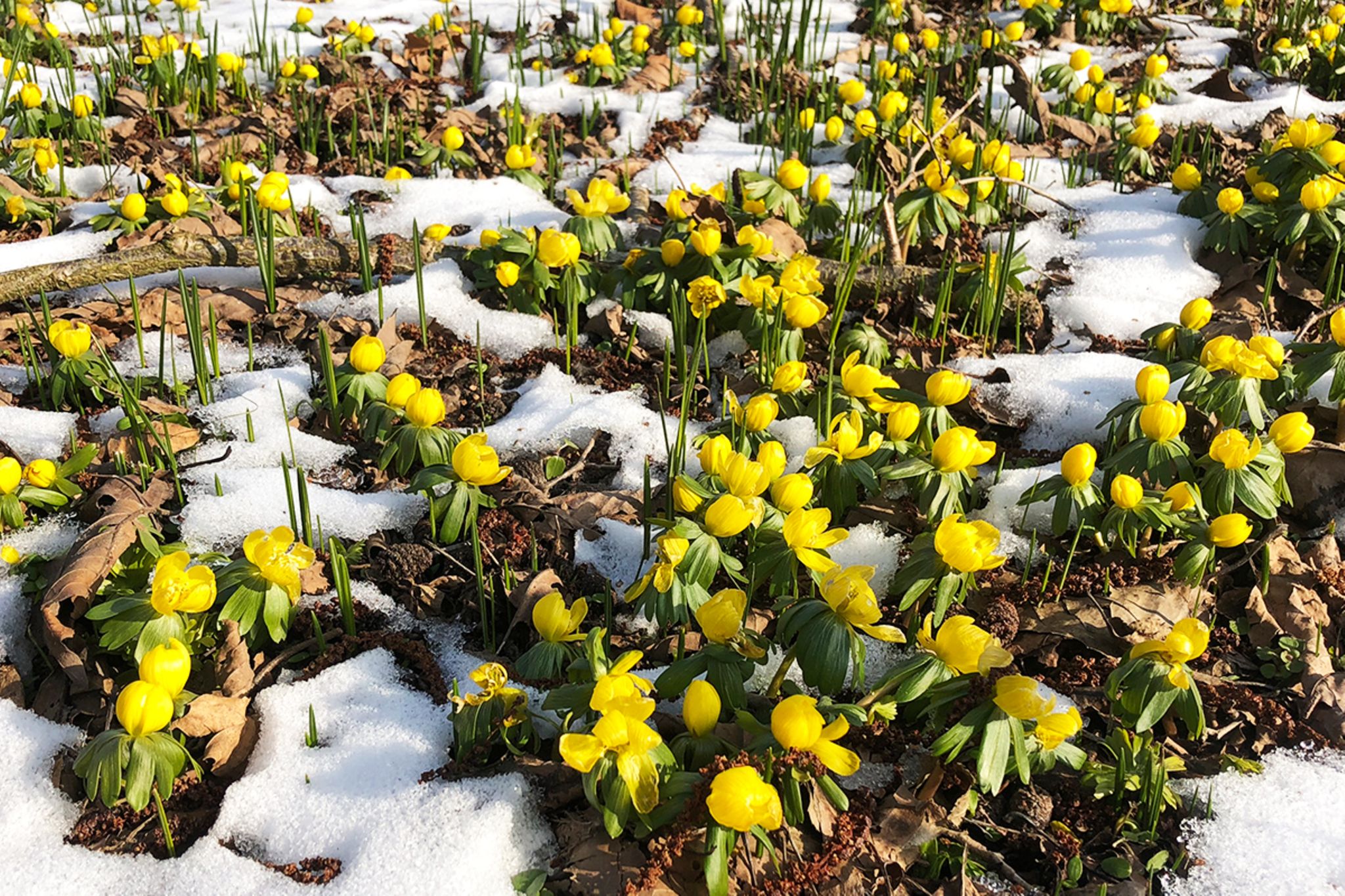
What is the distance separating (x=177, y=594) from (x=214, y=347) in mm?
1202

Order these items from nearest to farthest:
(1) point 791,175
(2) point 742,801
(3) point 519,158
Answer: (2) point 742,801
(1) point 791,175
(3) point 519,158

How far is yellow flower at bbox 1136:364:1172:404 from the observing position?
2469 millimetres

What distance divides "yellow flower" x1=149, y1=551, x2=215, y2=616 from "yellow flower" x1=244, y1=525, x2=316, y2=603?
10 cm

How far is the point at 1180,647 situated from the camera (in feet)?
6.08

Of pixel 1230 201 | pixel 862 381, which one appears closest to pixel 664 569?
pixel 862 381

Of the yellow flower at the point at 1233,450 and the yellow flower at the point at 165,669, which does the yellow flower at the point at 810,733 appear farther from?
the yellow flower at the point at 1233,450

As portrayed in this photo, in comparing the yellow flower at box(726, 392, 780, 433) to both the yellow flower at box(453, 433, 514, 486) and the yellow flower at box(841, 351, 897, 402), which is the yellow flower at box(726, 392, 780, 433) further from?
the yellow flower at box(453, 433, 514, 486)

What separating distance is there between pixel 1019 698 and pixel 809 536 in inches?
19.1

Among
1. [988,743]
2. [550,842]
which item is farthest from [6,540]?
[988,743]

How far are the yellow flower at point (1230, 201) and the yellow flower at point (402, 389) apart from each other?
2.58 metres

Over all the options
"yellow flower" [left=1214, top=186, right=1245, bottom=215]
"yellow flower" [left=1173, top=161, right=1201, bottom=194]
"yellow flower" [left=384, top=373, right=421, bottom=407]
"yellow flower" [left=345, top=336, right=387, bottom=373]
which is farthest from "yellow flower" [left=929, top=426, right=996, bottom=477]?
"yellow flower" [left=1173, top=161, right=1201, bottom=194]

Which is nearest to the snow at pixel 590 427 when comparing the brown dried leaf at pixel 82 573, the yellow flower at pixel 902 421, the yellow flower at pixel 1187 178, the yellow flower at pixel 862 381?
the yellow flower at pixel 862 381

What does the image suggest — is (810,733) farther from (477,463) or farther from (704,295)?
(704,295)

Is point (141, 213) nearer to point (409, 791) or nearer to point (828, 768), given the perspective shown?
point (409, 791)
